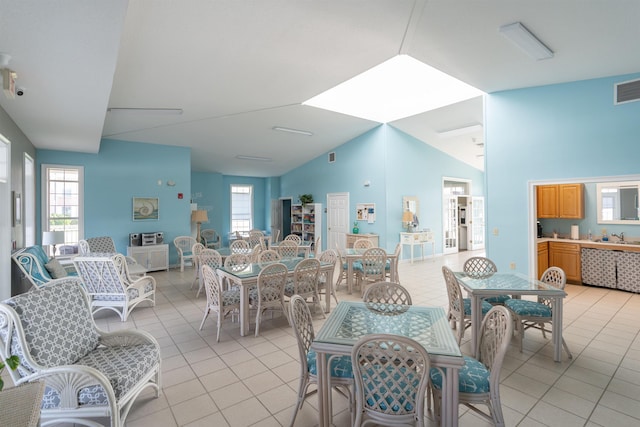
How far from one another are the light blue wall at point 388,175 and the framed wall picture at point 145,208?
4864 mm

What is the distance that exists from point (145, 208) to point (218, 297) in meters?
4.89

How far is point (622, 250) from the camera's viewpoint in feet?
17.6

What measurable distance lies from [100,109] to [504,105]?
6481mm

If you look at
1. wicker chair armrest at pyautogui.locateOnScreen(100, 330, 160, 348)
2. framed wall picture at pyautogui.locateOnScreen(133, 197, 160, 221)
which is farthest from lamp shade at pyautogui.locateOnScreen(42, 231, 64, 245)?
wicker chair armrest at pyautogui.locateOnScreen(100, 330, 160, 348)

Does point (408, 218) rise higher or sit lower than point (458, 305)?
higher

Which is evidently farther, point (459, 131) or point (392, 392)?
point (459, 131)

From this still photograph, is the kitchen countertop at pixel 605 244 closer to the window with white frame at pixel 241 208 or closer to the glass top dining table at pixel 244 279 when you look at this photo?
the glass top dining table at pixel 244 279

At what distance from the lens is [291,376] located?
2779 millimetres

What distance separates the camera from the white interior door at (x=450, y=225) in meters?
9.78

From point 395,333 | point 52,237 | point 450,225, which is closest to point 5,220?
point 52,237

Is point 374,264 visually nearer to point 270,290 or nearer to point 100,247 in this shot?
point 270,290

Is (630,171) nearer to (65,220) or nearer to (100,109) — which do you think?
(100,109)

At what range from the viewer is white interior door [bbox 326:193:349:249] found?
923 centimetres

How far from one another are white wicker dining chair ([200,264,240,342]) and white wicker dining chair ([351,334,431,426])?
7.37 ft
